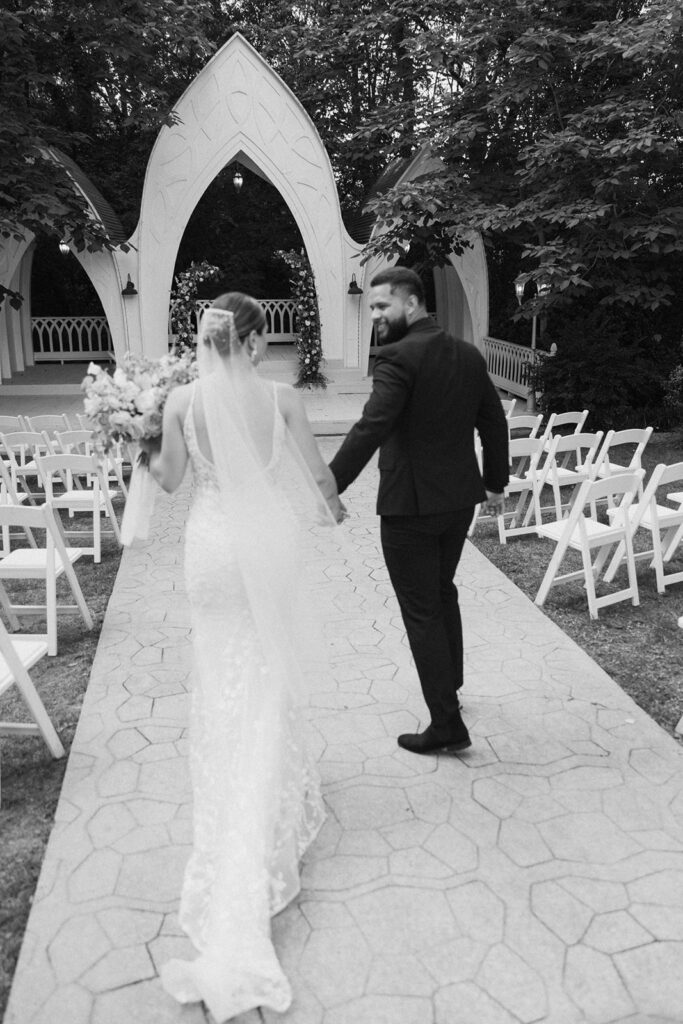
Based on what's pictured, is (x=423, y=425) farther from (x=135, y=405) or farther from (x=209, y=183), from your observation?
(x=209, y=183)

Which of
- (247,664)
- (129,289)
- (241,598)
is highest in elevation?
(129,289)

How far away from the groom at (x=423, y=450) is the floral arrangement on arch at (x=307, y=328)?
39.2 ft

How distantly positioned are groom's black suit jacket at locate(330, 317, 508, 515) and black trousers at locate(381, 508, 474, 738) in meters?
0.09

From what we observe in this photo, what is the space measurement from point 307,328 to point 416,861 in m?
13.0

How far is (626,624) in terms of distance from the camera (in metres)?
5.65

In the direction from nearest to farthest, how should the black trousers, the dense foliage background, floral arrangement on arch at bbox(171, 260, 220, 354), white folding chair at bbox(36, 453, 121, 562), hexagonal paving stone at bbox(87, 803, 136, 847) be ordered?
hexagonal paving stone at bbox(87, 803, 136, 847), the black trousers, white folding chair at bbox(36, 453, 121, 562), the dense foliage background, floral arrangement on arch at bbox(171, 260, 220, 354)

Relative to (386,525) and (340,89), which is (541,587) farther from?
(340,89)

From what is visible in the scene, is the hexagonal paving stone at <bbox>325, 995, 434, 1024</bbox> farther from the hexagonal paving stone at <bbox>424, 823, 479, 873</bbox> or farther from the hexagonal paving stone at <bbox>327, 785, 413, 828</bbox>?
the hexagonal paving stone at <bbox>327, 785, 413, 828</bbox>

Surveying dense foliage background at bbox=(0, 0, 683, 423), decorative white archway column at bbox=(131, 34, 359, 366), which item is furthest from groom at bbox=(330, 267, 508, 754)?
decorative white archway column at bbox=(131, 34, 359, 366)

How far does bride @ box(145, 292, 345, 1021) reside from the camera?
9.52ft

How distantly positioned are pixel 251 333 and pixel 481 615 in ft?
10.9

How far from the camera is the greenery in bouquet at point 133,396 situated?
3.25 meters

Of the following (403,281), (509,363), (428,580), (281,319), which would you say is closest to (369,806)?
(428,580)

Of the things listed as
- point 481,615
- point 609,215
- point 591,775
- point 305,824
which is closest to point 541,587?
point 481,615
